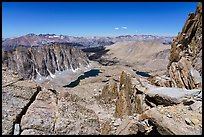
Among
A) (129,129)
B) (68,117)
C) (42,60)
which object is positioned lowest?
(42,60)

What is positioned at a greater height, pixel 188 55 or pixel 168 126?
pixel 188 55

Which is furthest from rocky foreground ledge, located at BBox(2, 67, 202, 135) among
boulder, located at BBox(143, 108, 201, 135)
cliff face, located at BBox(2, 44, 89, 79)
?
cliff face, located at BBox(2, 44, 89, 79)

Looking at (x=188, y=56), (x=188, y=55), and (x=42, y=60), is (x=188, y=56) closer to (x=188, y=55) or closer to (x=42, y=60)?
(x=188, y=55)

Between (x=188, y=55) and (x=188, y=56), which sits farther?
(x=188, y=55)

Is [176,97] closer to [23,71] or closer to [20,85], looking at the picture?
[20,85]

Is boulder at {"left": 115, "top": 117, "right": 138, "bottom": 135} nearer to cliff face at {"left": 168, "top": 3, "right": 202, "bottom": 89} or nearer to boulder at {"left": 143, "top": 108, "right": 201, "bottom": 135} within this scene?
boulder at {"left": 143, "top": 108, "right": 201, "bottom": 135}

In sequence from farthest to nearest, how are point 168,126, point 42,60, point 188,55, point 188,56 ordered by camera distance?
point 42,60 < point 188,55 < point 188,56 < point 168,126

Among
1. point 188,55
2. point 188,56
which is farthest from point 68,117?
point 188,55
